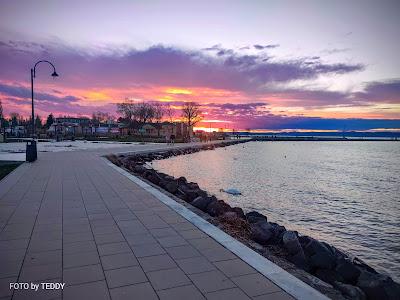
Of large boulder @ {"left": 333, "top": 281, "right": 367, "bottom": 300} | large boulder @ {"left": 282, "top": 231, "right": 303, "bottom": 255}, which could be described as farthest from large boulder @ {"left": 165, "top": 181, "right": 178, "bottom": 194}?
large boulder @ {"left": 333, "top": 281, "right": 367, "bottom": 300}

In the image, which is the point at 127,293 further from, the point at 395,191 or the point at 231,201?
the point at 395,191

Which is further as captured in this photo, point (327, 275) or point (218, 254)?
point (327, 275)

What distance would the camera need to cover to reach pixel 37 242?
18.5 ft

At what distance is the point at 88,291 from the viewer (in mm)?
3922

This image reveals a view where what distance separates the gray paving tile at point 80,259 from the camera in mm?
4734

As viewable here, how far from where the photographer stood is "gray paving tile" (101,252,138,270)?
4.71m

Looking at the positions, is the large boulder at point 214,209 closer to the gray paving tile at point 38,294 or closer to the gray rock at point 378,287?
the gray rock at point 378,287

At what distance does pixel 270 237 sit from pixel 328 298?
3273 millimetres

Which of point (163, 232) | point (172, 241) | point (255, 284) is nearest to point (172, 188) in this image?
point (163, 232)

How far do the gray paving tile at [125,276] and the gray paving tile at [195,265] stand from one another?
2.11 ft

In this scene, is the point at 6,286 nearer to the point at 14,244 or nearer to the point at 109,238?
the point at 14,244

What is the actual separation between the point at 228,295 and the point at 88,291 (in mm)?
1784

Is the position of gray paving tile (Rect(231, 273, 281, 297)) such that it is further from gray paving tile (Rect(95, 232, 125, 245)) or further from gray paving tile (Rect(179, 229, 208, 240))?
gray paving tile (Rect(95, 232, 125, 245))

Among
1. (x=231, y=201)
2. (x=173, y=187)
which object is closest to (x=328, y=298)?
(x=173, y=187)
